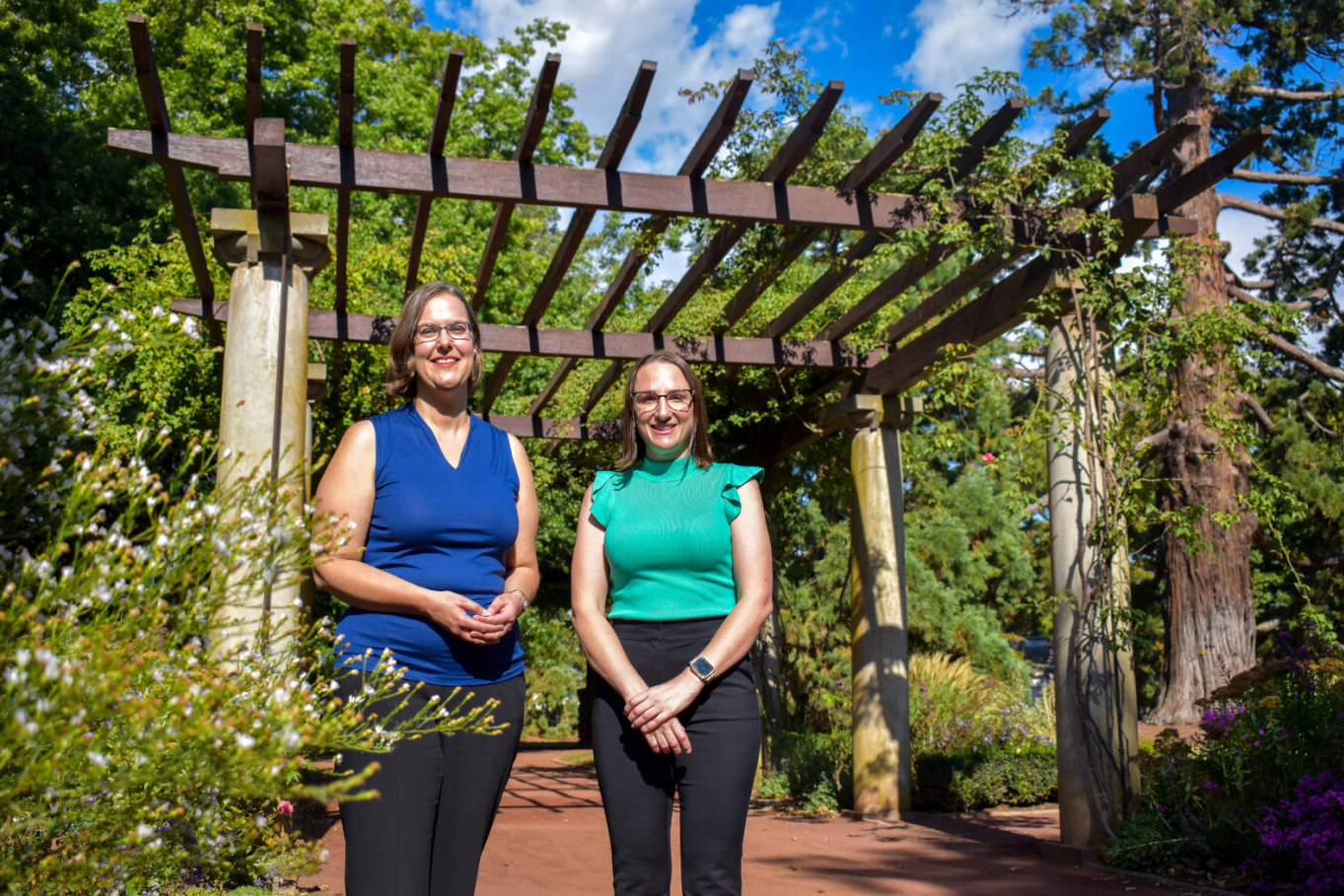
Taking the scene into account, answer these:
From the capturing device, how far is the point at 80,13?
15.4 meters

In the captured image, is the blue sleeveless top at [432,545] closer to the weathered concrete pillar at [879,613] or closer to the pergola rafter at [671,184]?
the pergola rafter at [671,184]

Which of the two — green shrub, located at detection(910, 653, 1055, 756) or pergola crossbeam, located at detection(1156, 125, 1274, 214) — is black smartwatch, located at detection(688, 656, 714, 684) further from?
green shrub, located at detection(910, 653, 1055, 756)

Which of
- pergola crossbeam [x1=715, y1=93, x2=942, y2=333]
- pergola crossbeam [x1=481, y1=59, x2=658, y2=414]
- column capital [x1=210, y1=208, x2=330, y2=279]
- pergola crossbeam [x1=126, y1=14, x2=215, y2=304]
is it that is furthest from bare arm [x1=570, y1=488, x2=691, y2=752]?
pergola crossbeam [x1=715, y1=93, x2=942, y2=333]

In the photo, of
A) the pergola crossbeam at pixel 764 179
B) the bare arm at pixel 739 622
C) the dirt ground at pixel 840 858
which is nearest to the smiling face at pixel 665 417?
the bare arm at pixel 739 622

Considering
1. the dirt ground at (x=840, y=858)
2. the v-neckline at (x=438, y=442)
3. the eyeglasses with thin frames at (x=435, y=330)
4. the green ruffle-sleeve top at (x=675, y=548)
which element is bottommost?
the dirt ground at (x=840, y=858)

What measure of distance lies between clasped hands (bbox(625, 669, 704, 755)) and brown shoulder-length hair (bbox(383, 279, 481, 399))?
0.79 metres

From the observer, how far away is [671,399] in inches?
101

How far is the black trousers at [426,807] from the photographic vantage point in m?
1.97

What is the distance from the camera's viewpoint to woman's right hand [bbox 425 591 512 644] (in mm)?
2035

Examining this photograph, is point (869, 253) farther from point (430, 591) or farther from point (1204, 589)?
point (1204, 589)

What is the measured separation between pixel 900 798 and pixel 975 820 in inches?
21.9

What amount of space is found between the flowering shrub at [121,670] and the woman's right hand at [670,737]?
76cm

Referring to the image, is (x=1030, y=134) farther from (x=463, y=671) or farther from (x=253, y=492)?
(x=253, y=492)

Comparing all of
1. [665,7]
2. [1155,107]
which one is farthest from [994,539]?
[665,7]
